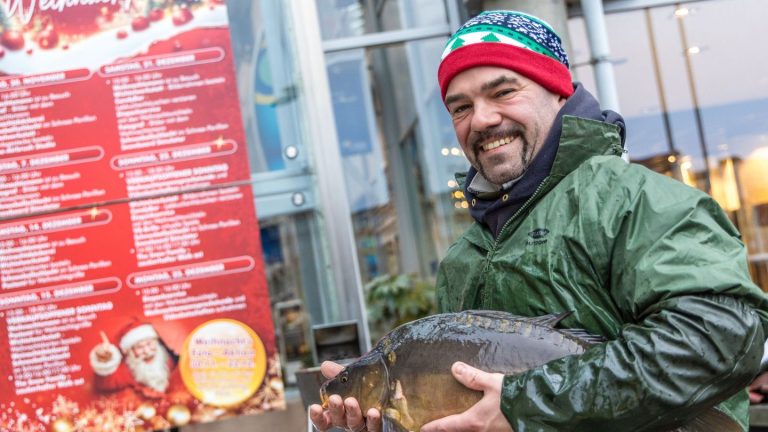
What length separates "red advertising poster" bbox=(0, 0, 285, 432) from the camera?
4703mm

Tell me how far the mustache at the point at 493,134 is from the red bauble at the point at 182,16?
10.5 feet

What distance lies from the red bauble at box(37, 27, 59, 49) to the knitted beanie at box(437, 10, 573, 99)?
11.1 feet

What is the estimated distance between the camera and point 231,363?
4.80 metres

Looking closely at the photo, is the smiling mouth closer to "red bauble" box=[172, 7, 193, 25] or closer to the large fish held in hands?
the large fish held in hands

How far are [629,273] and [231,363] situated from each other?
11.3 feet

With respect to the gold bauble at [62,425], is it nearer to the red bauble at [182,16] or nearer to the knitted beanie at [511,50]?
the red bauble at [182,16]

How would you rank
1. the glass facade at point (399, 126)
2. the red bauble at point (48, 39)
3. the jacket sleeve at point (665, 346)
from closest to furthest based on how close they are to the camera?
the jacket sleeve at point (665, 346)
the red bauble at point (48, 39)
the glass facade at point (399, 126)

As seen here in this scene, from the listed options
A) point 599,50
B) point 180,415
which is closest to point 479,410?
point 180,415

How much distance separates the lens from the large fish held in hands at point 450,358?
177 centimetres

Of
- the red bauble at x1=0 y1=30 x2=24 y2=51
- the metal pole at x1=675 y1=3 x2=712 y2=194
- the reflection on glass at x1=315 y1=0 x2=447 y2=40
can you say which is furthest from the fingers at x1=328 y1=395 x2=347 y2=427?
the metal pole at x1=675 y1=3 x2=712 y2=194

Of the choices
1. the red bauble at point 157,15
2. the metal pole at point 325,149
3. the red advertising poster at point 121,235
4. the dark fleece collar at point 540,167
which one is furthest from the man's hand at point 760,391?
the red bauble at point 157,15

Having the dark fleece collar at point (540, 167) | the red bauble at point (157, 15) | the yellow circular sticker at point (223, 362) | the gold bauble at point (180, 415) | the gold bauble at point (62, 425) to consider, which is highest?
the red bauble at point (157, 15)

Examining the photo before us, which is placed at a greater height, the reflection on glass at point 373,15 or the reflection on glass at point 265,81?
the reflection on glass at point 373,15

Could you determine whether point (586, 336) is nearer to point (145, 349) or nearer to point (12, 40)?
point (145, 349)
